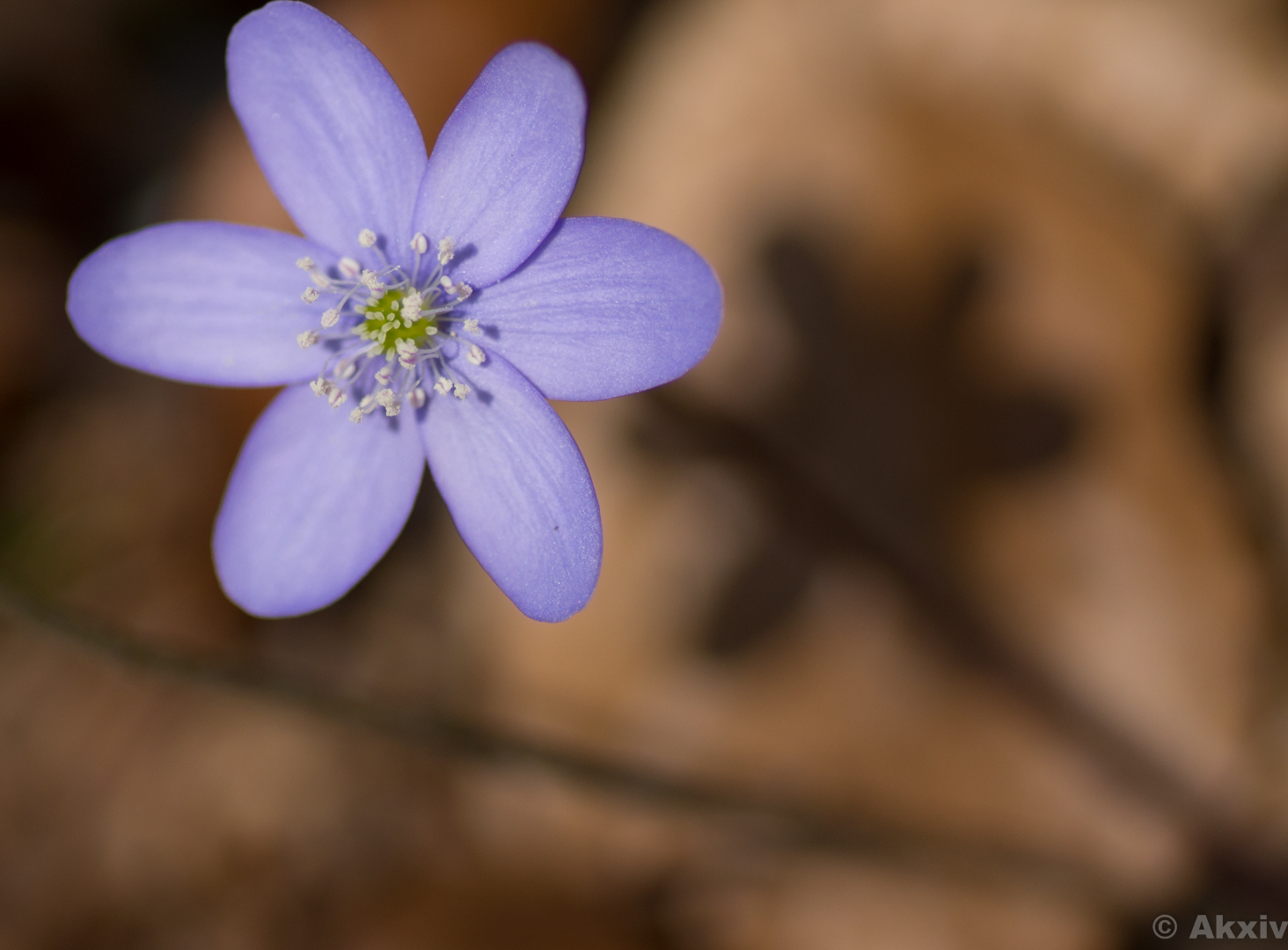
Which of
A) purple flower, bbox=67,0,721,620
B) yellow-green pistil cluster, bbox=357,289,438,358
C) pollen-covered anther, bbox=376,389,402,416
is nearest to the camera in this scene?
purple flower, bbox=67,0,721,620

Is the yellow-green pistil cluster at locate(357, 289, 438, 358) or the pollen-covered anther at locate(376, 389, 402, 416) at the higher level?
the yellow-green pistil cluster at locate(357, 289, 438, 358)

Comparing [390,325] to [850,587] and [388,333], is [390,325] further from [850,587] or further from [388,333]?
[850,587]

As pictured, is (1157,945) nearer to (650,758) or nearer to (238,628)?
(650,758)

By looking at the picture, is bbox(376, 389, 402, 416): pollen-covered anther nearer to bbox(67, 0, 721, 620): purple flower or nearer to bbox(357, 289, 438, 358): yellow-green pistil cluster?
bbox(67, 0, 721, 620): purple flower

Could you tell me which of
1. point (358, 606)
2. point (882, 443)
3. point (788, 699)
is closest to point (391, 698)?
point (358, 606)

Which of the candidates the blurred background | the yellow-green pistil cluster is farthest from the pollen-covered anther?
the blurred background

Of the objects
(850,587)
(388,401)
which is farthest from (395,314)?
(850,587)

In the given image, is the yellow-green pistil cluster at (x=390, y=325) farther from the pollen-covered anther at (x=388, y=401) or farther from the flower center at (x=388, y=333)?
the pollen-covered anther at (x=388, y=401)
